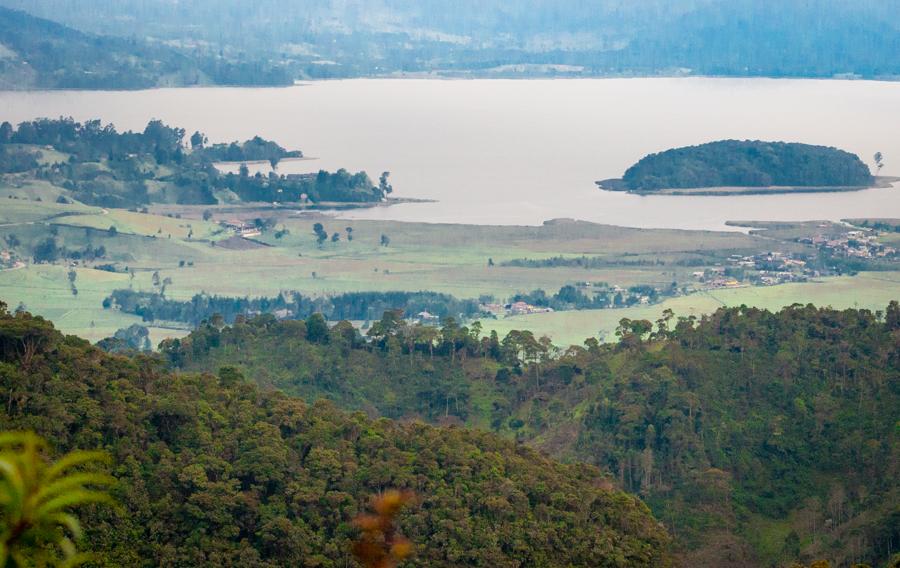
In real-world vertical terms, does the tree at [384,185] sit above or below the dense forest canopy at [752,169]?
below

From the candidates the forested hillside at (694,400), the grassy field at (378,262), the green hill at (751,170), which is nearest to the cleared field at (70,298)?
the grassy field at (378,262)

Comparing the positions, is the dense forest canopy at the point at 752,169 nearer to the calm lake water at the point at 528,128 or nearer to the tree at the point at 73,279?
the calm lake water at the point at 528,128

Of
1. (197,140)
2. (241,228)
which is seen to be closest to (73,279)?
(241,228)

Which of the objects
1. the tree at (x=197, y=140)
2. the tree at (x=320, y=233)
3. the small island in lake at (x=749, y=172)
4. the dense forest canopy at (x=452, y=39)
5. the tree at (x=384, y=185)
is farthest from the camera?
the dense forest canopy at (x=452, y=39)

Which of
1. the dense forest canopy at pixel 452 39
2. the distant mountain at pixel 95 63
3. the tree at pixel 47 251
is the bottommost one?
the tree at pixel 47 251

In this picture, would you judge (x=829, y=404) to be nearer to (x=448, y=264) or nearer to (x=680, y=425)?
(x=680, y=425)

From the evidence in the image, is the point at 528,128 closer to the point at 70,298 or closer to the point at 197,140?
the point at 197,140

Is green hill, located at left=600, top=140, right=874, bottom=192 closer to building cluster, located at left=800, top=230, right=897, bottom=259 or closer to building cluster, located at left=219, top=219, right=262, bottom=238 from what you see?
building cluster, located at left=800, top=230, right=897, bottom=259
